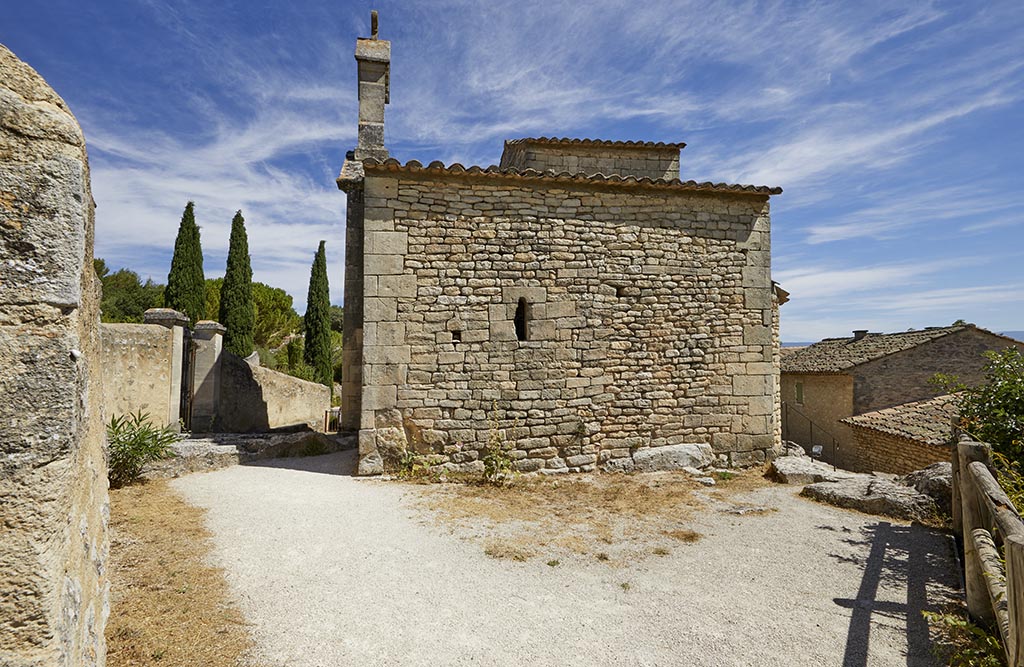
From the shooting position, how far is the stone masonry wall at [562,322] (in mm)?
7820

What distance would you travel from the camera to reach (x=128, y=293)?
28.9 m

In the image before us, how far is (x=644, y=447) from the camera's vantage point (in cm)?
848

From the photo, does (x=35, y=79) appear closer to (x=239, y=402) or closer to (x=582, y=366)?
(x=582, y=366)

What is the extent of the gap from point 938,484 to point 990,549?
349 centimetres

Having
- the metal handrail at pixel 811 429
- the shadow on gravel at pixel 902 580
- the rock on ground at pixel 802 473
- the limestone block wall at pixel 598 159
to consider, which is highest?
the limestone block wall at pixel 598 159

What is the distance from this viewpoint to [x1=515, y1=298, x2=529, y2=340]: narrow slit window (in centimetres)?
821

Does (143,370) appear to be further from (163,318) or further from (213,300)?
(213,300)

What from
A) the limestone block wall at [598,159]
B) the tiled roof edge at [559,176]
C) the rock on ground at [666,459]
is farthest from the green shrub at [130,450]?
the limestone block wall at [598,159]

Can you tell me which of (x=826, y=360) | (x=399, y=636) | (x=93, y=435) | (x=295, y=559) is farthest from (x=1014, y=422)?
(x=826, y=360)

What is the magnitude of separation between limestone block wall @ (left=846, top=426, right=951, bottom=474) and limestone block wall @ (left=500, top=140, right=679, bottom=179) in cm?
894

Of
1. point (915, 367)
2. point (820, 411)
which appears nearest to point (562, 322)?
point (820, 411)

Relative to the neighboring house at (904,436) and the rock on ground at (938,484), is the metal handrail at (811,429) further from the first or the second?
the rock on ground at (938,484)

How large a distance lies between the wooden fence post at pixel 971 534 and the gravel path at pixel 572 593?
0.41 m

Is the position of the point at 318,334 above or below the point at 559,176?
below
